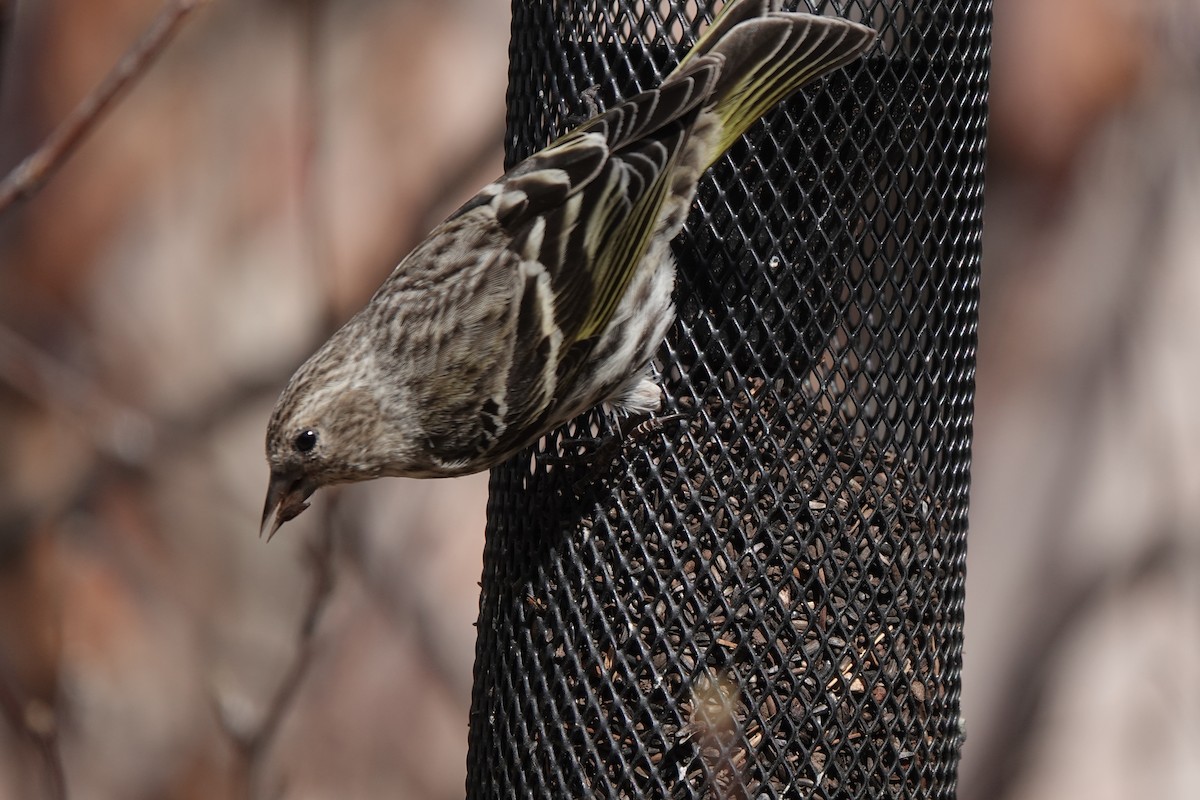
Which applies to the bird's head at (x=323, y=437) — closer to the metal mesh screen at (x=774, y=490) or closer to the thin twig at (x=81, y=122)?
the metal mesh screen at (x=774, y=490)

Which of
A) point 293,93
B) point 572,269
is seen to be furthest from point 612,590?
point 293,93

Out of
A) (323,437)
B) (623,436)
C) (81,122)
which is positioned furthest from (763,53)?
(81,122)

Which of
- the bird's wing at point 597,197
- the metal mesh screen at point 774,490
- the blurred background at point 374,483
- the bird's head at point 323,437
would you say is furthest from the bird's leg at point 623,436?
the blurred background at point 374,483

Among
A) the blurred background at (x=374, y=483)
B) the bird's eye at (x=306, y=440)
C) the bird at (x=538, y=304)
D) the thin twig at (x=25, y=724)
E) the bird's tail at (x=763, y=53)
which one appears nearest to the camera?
the bird's tail at (x=763, y=53)

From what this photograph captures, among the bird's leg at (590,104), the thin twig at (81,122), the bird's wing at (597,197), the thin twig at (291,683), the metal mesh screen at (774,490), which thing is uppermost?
the thin twig at (81,122)

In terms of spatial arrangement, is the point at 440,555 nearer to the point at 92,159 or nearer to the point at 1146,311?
the point at 92,159

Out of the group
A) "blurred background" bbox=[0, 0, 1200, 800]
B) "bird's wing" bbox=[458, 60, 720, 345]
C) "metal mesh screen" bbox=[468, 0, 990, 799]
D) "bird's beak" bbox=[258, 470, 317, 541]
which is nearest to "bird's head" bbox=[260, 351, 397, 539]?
"bird's beak" bbox=[258, 470, 317, 541]
